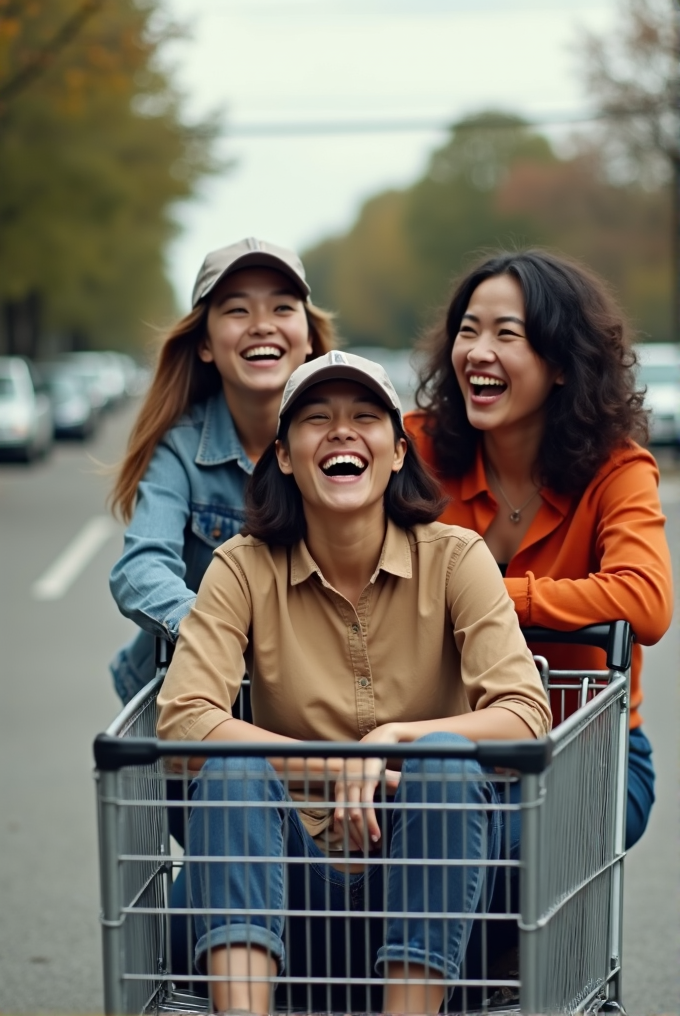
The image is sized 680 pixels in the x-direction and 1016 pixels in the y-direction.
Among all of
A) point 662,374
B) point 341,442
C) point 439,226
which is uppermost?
point 439,226

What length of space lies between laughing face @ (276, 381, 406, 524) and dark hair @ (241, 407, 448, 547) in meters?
0.06

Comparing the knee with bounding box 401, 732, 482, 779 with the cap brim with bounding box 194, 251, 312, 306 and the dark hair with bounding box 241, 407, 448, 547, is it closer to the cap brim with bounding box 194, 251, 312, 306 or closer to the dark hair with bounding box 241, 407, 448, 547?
the dark hair with bounding box 241, 407, 448, 547

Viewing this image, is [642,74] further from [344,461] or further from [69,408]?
[344,461]

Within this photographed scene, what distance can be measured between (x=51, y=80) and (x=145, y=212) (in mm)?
10938

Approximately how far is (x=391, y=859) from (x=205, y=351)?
166 centimetres

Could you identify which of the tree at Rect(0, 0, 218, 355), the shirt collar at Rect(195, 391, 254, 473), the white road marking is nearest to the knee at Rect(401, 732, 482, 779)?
the shirt collar at Rect(195, 391, 254, 473)

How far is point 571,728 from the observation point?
2.67 m

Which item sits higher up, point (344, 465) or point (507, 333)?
point (507, 333)

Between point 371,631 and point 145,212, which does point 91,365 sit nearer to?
point 145,212

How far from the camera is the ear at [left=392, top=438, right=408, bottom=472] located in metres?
3.15

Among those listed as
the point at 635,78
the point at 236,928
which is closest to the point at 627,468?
the point at 236,928

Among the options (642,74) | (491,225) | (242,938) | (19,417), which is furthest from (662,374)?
(491,225)

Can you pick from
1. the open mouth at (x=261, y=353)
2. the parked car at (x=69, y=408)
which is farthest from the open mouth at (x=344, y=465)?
the parked car at (x=69, y=408)

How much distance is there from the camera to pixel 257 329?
3.69 m
